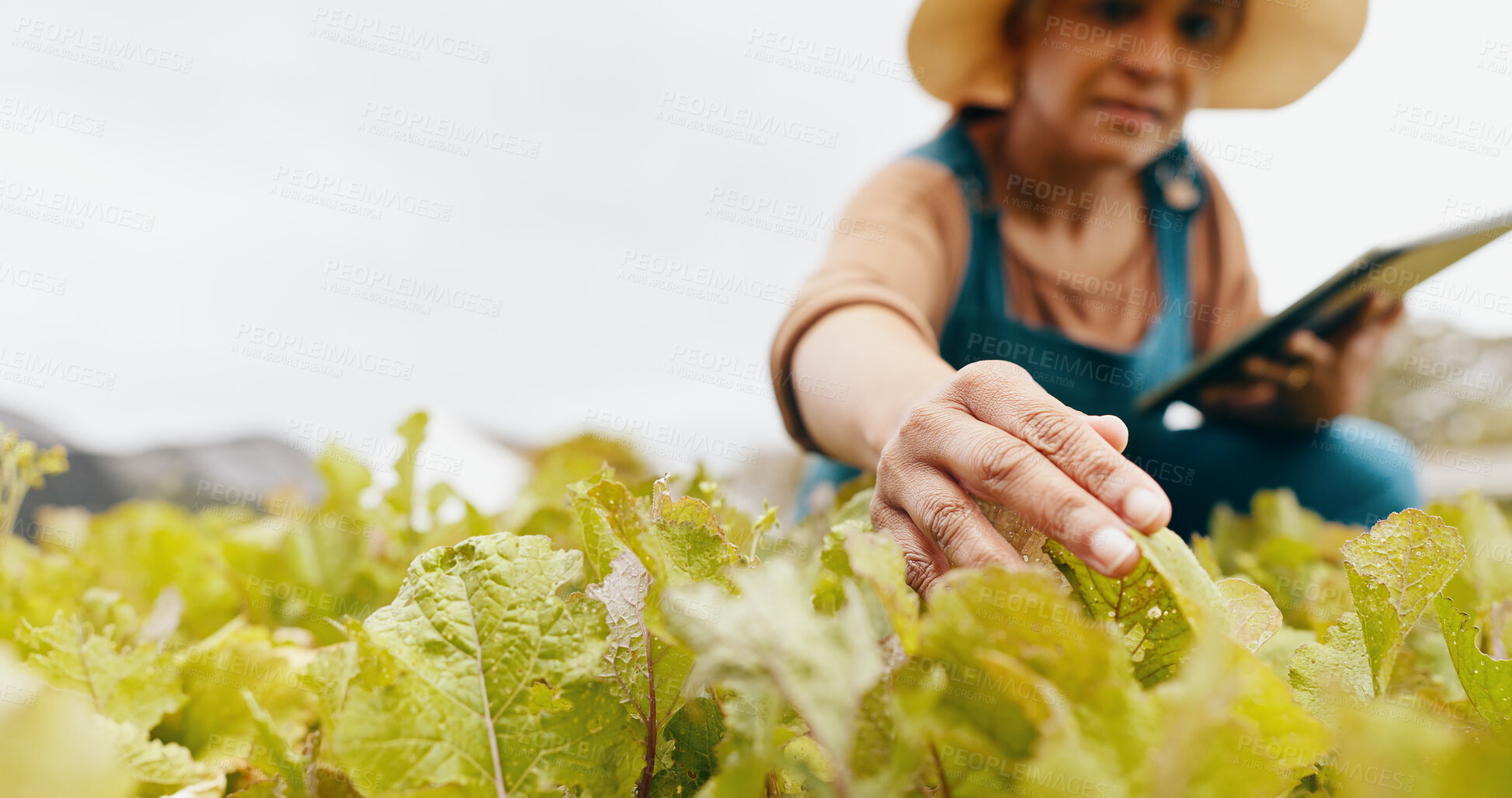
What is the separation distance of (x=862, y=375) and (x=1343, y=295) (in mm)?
1352

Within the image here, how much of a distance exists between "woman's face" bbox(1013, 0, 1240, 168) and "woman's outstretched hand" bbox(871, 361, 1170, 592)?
175 cm

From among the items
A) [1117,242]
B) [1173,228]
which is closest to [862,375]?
[1117,242]

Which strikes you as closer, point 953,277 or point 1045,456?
point 1045,456

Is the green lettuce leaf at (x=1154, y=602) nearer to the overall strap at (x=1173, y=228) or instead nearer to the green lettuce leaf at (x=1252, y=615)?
the green lettuce leaf at (x=1252, y=615)

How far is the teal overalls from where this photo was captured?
235 cm

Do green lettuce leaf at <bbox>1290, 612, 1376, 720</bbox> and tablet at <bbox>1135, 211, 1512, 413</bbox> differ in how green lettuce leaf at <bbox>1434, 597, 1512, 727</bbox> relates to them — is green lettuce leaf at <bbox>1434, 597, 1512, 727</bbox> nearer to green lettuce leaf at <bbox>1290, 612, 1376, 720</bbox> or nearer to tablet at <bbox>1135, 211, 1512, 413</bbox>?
green lettuce leaf at <bbox>1290, 612, 1376, 720</bbox>

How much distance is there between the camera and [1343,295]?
5.82 feet

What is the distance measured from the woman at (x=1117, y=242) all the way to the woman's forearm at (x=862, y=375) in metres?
0.09

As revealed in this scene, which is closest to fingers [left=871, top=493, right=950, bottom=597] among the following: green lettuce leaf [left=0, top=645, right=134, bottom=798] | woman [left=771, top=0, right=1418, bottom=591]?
green lettuce leaf [left=0, top=645, right=134, bottom=798]

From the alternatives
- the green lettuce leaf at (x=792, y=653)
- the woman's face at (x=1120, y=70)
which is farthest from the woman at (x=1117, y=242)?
the green lettuce leaf at (x=792, y=653)

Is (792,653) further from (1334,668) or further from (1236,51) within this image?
(1236,51)

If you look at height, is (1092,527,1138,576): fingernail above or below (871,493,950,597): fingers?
above

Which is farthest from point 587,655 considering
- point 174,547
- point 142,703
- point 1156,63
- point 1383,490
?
point 1383,490

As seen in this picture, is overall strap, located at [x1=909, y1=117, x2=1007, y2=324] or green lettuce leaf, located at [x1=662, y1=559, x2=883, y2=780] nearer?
green lettuce leaf, located at [x1=662, y1=559, x2=883, y2=780]
